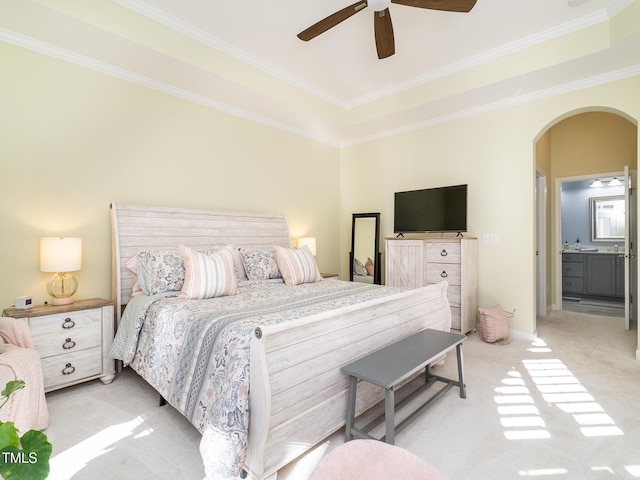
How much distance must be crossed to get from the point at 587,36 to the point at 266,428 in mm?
3951

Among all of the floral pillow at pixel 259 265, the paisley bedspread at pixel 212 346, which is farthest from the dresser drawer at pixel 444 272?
the floral pillow at pixel 259 265

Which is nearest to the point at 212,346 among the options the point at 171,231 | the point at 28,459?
the point at 28,459

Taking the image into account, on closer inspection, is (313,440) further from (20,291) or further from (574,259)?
(574,259)

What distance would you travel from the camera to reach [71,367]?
2.51 m

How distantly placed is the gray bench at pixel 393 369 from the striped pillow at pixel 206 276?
4.46ft

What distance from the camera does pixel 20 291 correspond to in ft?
8.51

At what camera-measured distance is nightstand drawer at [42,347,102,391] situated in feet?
7.89

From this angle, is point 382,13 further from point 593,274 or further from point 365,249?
point 593,274

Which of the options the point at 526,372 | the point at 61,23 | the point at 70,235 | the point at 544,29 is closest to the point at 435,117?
the point at 544,29

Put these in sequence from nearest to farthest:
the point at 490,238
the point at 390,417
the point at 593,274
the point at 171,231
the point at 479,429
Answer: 1. the point at 390,417
2. the point at 479,429
3. the point at 171,231
4. the point at 490,238
5. the point at 593,274

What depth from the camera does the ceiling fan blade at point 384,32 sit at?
238 cm

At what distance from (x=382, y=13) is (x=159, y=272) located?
2658mm

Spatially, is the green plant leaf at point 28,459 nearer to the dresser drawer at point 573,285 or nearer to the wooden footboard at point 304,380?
the wooden footboard at point 304,380

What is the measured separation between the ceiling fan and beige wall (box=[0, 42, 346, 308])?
1.71 m
